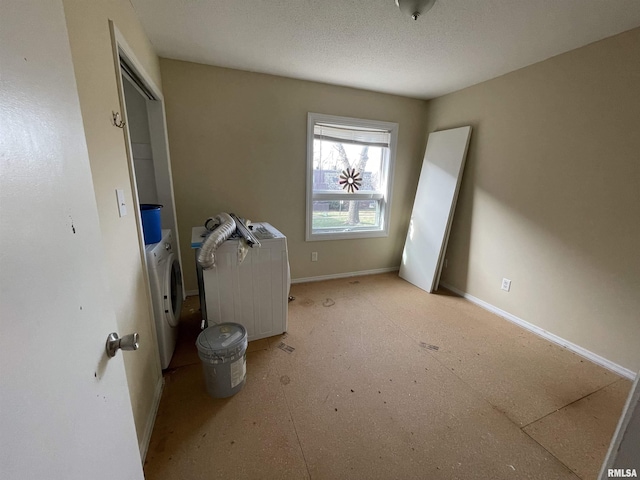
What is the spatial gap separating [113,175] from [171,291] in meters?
1.10

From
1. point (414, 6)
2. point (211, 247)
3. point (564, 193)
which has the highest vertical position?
point (414, 6)

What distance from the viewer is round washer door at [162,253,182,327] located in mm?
1770

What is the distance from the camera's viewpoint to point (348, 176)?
10.8 feet

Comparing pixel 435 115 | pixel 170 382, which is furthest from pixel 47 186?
pixel 435 115

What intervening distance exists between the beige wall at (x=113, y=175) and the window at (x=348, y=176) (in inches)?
74.5

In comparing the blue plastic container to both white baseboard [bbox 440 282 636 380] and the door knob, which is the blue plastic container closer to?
the door knob

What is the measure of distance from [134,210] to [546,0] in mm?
2612

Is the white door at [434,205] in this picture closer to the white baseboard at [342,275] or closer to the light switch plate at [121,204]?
the white baseboard at [342,275]

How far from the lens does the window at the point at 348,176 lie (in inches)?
121

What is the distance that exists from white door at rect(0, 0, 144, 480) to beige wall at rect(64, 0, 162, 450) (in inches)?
15.1

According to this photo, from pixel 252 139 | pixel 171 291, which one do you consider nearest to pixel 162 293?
pixel 171 291

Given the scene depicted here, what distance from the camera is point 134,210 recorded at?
143 cm

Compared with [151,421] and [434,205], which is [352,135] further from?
[151,421]

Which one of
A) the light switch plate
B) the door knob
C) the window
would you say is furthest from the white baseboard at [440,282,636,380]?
the light switch plate
